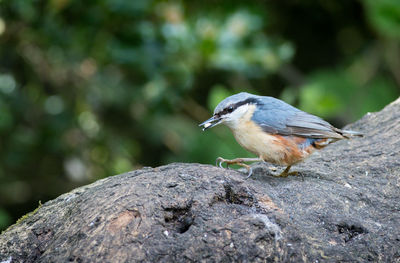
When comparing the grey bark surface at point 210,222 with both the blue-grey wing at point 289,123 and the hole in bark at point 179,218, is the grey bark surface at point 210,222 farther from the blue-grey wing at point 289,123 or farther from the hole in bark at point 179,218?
the blue-grey wing at point 289,123

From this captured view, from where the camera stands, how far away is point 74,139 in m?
6.10

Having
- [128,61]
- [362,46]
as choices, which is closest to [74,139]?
[128,61]

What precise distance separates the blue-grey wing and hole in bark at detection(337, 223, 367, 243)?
104 cm

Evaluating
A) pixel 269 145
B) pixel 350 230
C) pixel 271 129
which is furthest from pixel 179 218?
pixel 271 129

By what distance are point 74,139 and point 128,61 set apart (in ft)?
4.75

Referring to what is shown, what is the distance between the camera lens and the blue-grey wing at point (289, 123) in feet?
12.1

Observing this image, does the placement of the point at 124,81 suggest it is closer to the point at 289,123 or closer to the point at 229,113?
the point at 229,113

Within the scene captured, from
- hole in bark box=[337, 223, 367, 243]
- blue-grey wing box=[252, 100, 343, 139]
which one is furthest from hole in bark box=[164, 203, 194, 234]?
blue-grey wing box=[252, 100, 343, 139]

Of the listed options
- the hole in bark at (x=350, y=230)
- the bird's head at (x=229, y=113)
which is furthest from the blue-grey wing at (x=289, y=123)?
the hole in bark at (x=350, y=230)

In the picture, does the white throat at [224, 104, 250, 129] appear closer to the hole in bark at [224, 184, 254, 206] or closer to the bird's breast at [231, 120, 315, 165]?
the bird's breast at [231, 120, 315, 165]

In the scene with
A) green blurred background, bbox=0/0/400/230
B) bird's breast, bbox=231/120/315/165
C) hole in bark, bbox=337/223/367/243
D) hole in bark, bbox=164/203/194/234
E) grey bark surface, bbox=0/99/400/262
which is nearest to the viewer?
grey bark surface, bbox=0/99/400/262

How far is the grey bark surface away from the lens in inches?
97.0

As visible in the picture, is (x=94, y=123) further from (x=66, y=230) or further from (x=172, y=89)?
(x=66, y=230)

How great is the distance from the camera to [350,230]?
2.81m
